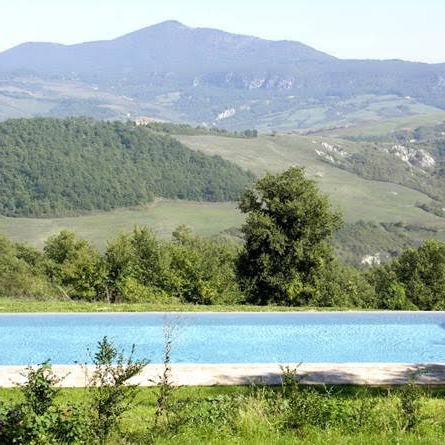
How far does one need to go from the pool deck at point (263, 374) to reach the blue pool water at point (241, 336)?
387 cm

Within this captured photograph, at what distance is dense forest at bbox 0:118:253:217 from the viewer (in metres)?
144

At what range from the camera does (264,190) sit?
78.6 feet

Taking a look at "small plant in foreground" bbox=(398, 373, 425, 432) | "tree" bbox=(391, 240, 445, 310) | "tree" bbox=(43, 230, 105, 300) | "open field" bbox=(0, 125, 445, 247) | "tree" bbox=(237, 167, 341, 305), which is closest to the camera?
"small plant in foreground" bbox=(398, 373, 425, 432)

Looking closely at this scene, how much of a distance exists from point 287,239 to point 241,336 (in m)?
6.60

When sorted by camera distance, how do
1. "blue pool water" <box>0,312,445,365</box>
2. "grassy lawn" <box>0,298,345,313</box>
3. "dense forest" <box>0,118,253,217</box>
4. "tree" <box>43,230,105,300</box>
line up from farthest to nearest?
"dense forest" <box>0,118,253,217</box> → "tree" <box>43,230,105,300</box> → "grassy lawn" <box>0,298,345,313</box> → "blue pool water" <box>0,312,445,365</box>

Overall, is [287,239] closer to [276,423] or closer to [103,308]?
[103,308]

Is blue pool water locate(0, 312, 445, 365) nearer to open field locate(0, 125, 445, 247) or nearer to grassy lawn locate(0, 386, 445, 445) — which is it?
grassy lawn locate(0, 386, 445, 445)

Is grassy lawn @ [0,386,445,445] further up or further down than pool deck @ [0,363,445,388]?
further up

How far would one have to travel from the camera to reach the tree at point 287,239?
23141 millimetres

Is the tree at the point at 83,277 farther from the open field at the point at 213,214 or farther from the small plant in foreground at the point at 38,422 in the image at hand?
the open field at the point at 213,214

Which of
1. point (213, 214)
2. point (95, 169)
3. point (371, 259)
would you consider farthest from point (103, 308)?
point (95, 169)

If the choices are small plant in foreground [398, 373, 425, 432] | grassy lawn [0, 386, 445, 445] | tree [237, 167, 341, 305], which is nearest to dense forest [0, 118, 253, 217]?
tree [237, 167, 341, 305]

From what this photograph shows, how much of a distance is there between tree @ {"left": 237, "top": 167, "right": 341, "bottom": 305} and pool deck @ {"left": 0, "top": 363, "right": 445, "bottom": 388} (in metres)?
11.5

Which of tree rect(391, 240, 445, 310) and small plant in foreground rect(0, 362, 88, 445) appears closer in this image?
small plant in foreground rect(0, 362, 88, 445)
